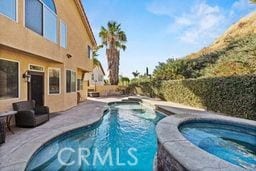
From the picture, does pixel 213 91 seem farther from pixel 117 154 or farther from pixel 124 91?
pixel 124 91

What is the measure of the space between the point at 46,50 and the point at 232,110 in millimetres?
10712

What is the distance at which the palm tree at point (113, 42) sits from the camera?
127 feet

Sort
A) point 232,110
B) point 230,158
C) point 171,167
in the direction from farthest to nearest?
point 232,110, point 230,158, point 171,167

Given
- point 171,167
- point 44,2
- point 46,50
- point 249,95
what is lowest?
point 171,167

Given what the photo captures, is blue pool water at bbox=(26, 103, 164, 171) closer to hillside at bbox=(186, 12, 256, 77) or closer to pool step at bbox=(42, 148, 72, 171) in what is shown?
pool step at bbox=(42, 148, 72, 171)

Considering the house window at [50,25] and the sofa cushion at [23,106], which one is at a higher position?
the house window at [50,25]

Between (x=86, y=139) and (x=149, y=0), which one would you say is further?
(x=149, y=0)

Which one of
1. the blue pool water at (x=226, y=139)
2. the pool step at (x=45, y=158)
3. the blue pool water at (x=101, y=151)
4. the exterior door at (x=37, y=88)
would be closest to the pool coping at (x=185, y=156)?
the blue pool water at (x=101, y=151)

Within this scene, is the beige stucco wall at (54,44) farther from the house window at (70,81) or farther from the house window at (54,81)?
the house window at (54,81)

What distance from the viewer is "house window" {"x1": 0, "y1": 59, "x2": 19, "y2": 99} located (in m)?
9.55

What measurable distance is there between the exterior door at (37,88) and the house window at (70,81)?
3362 mm

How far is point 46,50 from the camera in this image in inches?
476

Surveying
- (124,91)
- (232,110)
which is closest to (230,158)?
(232,110)

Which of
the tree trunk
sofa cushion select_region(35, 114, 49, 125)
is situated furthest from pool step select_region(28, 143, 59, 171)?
the tree trunk
